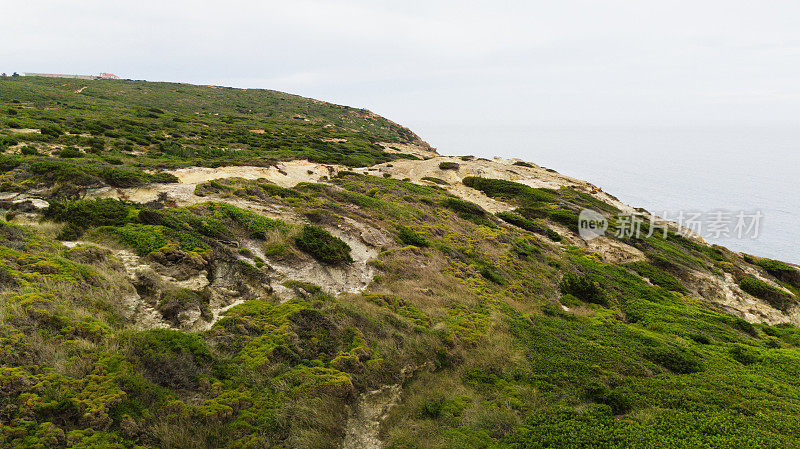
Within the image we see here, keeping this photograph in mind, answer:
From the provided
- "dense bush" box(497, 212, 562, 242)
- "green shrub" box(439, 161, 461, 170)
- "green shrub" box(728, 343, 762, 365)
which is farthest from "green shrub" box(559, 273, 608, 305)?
"green shrub" box(439, 161, 461, 170)

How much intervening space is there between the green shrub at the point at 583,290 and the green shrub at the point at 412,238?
906 centimetres

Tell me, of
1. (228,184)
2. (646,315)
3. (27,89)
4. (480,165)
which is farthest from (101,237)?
(27,89)

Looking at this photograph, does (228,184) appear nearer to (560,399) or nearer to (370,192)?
(370,192)

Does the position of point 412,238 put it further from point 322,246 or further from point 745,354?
point 745,354

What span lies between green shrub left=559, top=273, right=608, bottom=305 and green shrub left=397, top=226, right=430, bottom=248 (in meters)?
9.06

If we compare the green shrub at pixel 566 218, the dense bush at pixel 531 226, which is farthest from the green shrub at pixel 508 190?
the dense bush at pixel 531 226

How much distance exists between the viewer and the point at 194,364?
842cm

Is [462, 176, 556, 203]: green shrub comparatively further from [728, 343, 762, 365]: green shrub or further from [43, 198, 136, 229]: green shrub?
[43, 198, 136, 229]: green shrub

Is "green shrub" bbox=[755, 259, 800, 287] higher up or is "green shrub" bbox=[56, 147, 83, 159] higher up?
"green shrub" bbox=[56, 147, 83, 159]

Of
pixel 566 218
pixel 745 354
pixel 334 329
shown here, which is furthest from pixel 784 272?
pixel 334 329

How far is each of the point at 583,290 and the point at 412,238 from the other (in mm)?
11013

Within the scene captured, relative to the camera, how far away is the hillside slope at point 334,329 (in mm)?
7391

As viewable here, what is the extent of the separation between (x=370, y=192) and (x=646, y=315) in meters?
21.8

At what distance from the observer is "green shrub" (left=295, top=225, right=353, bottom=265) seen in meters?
16.4
